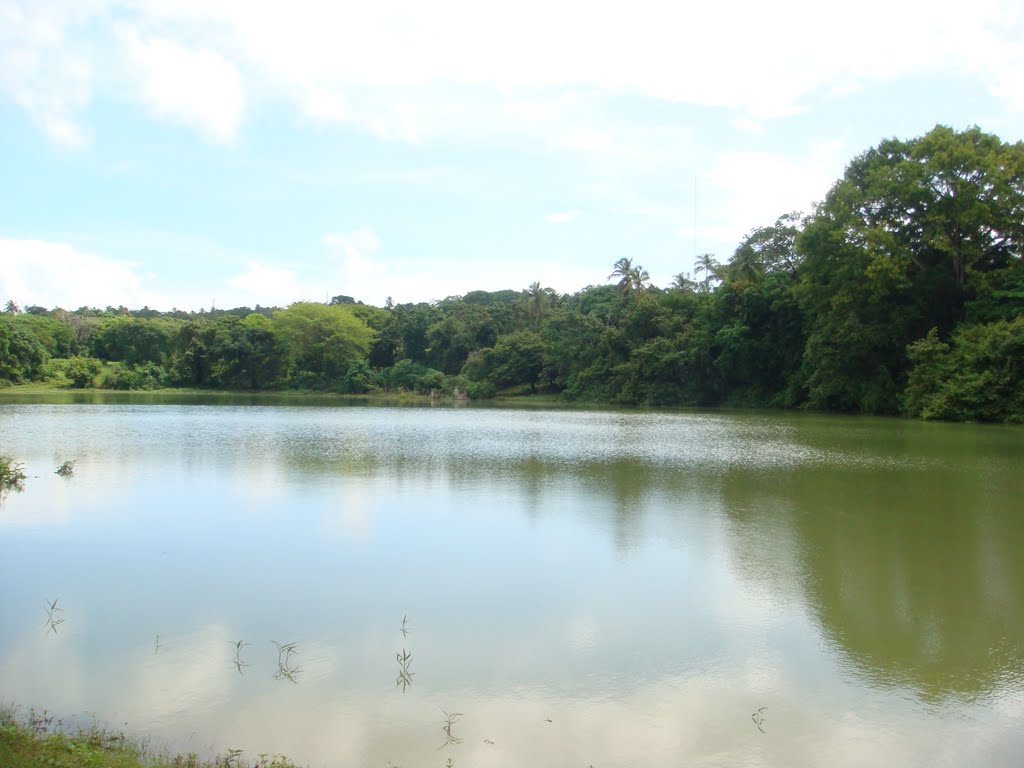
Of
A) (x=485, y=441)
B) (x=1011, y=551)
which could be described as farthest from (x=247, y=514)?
(x=485, y=441)

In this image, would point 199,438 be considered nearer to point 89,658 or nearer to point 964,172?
point 89,658

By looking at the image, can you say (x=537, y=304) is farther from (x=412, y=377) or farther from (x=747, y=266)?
(x=747, y=266)

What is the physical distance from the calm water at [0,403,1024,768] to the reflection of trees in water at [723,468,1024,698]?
0.04 meters

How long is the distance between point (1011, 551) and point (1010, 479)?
21.4 feet

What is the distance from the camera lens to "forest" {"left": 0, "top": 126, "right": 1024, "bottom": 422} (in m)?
30.9

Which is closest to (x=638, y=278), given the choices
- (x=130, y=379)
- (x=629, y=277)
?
(x=629, y=277)

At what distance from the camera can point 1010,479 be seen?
47.7 feet

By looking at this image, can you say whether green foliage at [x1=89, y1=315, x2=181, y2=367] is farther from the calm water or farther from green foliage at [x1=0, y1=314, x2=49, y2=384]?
the calm water

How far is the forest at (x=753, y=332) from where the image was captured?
3088 cm

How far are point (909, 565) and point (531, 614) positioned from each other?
4.33 metres

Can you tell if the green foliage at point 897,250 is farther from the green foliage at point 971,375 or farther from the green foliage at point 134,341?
the green foliage at point 134,341

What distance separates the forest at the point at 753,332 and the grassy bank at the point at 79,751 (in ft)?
101

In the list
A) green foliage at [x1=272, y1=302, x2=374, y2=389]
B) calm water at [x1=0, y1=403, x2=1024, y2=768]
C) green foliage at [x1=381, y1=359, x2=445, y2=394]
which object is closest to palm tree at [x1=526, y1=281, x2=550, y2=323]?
green foliage at [x1=381, y1=359, x2=445, y2=394]

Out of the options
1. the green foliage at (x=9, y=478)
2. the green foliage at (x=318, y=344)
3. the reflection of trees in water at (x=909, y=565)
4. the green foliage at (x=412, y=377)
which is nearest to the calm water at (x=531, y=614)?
the reflection of trees in water at (x=909, y=565)
